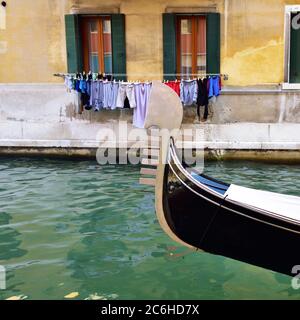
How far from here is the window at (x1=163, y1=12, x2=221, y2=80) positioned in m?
8.86

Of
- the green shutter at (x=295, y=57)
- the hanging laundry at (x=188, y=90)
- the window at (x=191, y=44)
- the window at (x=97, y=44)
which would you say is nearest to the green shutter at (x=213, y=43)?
the window at (x=191, y=44)

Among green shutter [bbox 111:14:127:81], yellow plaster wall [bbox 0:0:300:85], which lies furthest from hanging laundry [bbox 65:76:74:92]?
green shutter [bbox 111:14:127:81]

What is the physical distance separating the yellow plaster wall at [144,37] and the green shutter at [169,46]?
4.9 inches

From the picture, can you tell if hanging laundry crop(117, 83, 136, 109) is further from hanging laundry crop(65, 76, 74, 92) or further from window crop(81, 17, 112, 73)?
hanging laundry crop(65, 76, 74, 92)

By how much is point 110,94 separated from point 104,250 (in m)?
4.83

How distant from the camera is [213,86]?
8867mm

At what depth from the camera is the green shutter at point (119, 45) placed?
8930mm

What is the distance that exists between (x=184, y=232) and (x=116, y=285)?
2.49 feet

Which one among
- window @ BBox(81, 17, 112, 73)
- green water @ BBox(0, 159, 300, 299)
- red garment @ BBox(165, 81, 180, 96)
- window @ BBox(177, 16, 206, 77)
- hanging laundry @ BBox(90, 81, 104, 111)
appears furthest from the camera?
window @ BBox(81, 17, 112, 73)

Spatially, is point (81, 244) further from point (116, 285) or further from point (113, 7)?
point (113, 7)

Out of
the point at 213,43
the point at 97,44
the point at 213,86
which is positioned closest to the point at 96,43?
the point at 97,44

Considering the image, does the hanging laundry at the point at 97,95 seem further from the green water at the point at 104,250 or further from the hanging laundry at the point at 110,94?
the green water at the point at 104,250

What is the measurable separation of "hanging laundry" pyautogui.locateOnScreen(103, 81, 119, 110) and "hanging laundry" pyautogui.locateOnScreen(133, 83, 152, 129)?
40cm

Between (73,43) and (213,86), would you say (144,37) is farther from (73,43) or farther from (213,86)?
(213,86)
